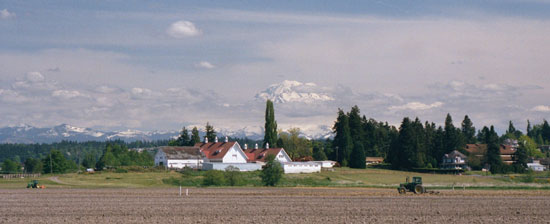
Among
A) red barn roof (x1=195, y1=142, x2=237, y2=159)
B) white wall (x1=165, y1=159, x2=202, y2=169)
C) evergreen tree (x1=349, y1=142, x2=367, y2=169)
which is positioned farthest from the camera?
evergreen tree (x1=349, y1=142, x2=367, y2=169)

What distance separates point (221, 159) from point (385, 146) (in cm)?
7118

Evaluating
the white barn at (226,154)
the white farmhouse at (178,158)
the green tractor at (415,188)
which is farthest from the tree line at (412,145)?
the green tractor at (415,188)

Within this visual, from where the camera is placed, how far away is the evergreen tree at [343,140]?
13166 centimetres

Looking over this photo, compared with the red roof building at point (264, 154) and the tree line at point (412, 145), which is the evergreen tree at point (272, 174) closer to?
the red roof building at point (264, 154)

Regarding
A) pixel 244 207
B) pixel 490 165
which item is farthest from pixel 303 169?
pixel 244 207

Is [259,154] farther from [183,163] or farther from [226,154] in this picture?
[183,163]

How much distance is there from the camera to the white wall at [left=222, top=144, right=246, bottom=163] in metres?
122

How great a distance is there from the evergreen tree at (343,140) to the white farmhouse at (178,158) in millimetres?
30054

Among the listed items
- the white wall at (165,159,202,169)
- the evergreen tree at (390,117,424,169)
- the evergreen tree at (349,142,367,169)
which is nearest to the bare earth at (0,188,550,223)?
the white wall at (165,159,202,169)

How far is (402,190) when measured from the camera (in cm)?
5944

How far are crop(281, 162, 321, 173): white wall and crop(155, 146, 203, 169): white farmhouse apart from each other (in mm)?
18460

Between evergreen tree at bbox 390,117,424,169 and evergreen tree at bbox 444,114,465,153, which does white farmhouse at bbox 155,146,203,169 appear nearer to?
evergreen tree at bbox 390,117,424,169

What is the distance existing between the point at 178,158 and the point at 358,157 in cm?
3619

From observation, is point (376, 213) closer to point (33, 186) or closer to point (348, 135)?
point (33, 186)
